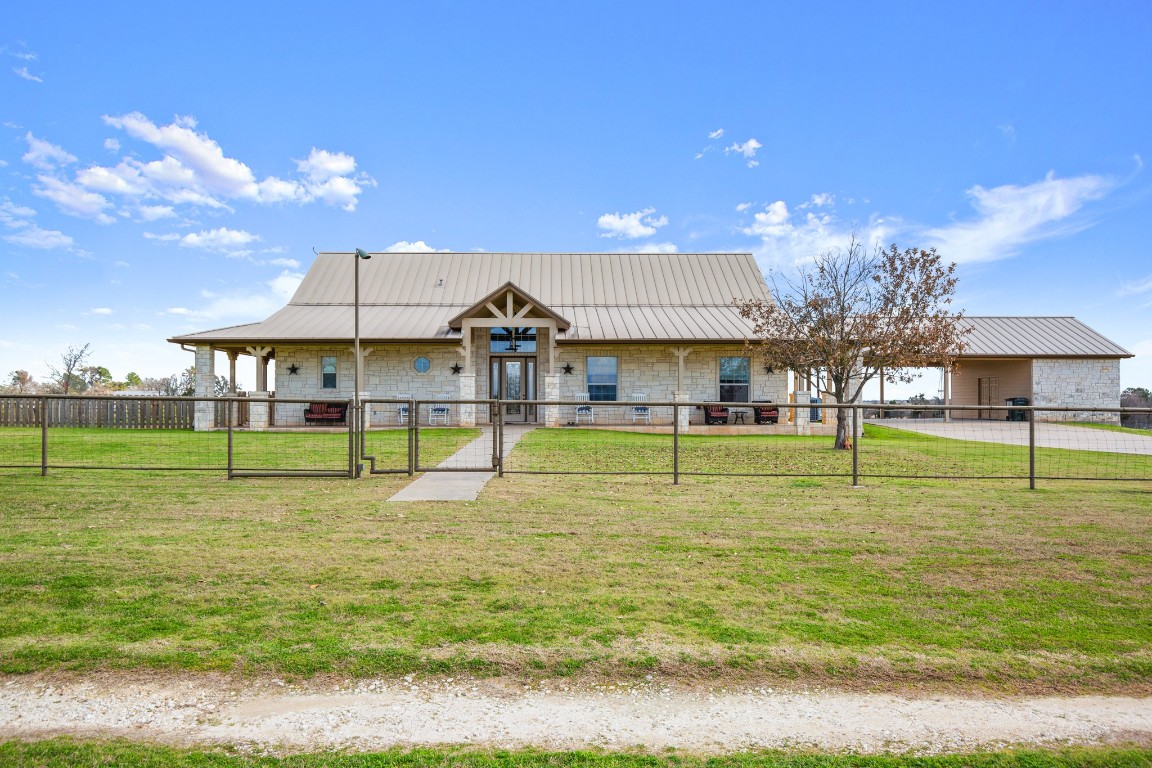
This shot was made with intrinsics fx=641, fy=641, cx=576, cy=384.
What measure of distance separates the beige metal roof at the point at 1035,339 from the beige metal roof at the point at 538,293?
32.2 ft

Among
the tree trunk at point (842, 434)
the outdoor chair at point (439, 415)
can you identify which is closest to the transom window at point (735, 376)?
the tree trunk at point (842, 434)

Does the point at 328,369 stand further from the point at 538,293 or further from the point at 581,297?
the point at 581,297

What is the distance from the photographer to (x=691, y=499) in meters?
8.43

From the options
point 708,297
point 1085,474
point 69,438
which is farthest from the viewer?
point 708,297

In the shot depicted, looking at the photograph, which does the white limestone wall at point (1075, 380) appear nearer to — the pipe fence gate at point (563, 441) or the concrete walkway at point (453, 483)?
the pipe fence gate at point (563, 441)

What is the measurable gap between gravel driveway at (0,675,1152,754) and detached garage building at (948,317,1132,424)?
86.1ft

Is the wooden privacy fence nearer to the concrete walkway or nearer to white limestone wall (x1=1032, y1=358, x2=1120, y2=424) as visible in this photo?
the concrete walkway

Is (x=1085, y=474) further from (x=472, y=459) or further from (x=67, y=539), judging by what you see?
(x=67, y=539)

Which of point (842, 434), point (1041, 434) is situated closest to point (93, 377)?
point (842, 434)

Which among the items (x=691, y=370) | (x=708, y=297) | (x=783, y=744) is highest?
(x=708, y=297)

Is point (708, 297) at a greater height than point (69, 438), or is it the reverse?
point (708, 297)

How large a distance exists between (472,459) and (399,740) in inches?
383

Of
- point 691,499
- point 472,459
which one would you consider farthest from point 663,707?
point 472,459

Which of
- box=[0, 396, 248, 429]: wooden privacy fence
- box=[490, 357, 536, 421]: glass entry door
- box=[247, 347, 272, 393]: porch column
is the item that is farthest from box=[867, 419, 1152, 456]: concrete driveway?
box=[0, 396, 248, 429]: wooden privacy fence
